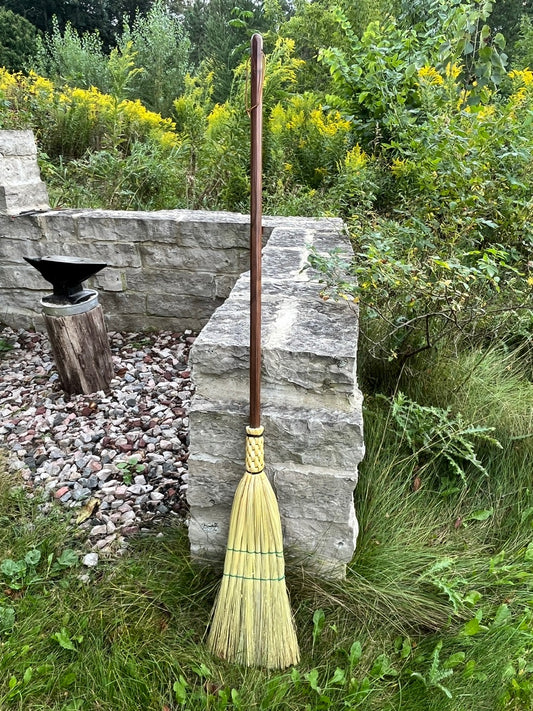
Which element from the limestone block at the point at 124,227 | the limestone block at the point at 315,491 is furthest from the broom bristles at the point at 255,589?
the limestone block at the point at 124,227

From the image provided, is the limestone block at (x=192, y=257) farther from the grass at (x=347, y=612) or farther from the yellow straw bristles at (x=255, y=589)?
the yellow straw bristles at (x=255, y=589)

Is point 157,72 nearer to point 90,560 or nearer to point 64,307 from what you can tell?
point 64,307

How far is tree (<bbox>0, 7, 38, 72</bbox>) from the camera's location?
55.2ft

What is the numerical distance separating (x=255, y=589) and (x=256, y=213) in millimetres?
1020

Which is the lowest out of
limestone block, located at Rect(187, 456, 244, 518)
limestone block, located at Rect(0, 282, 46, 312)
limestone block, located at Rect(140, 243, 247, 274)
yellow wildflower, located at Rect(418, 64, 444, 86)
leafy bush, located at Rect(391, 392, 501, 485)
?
limestone block, located at Rect(0, 282, 46, 312)

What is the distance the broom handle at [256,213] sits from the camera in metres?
1.13

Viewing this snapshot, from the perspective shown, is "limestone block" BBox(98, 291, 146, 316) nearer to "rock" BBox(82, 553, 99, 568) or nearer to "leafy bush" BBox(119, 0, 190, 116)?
"rock" BBox(82, 553, 99, 568)

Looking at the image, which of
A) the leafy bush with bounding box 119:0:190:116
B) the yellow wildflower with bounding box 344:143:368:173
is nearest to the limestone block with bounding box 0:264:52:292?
the yellow wildflower with bounding box 344:143:368:173

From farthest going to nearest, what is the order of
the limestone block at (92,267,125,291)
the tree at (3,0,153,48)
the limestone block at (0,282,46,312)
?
1. the tree at (3,0,153,48)
2. the limestone block at (0,282,46,312)
3. the limestone block at (92,267,125,291)

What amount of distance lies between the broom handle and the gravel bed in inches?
37.5

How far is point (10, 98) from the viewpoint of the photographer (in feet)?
→ 15.9

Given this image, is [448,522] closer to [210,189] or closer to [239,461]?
[239,461]

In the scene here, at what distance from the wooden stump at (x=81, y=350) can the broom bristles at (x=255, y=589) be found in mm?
1754

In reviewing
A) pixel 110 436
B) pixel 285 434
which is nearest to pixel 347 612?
pixel 285 434
